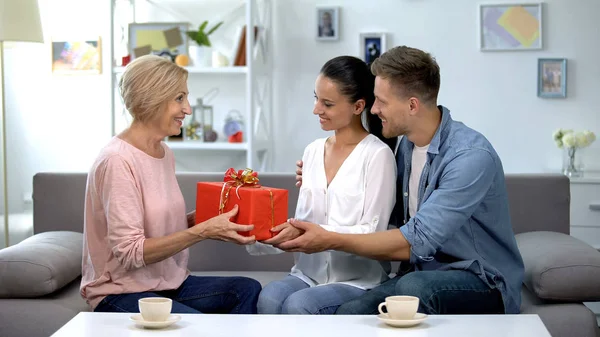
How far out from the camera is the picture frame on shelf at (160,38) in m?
4.92

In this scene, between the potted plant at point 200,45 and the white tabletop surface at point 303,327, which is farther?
the potted plant at point 200,45

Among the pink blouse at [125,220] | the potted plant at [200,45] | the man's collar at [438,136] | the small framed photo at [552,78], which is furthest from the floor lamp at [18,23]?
the small framed photo at [552,78]

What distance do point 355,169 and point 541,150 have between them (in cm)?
274

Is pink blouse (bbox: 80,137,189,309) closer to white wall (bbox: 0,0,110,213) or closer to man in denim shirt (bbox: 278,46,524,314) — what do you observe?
man in denim shirt (bbox: 278,46,524,314)

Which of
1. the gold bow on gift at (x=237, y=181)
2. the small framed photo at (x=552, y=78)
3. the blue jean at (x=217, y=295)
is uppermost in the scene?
the small framed photo at (x=552, y=78)

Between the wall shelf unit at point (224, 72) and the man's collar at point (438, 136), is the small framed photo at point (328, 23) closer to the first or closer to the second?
the wall shelf unit at point (224, 72)

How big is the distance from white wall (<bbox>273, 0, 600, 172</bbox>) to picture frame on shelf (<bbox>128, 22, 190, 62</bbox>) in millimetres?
626

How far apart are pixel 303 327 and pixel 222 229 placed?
56 cm

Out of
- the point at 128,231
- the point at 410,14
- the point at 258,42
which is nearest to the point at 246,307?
the point at 128,231

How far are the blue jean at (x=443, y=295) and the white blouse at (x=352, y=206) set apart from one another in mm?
158

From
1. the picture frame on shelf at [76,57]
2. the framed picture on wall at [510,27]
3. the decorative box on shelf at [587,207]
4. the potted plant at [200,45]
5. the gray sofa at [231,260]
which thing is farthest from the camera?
the picture frame on shelf at [76,57]

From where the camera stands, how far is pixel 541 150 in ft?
16.6

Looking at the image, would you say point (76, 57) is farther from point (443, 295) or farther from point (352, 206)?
point (443, 295)

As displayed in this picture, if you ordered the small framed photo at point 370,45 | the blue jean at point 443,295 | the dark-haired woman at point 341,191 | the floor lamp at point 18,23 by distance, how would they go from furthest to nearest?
the small framed photo at point 370,45 → the floor lamp at point 18,23 → the dark-haired woman at point 341,191 → the blue jean at point 443,295
